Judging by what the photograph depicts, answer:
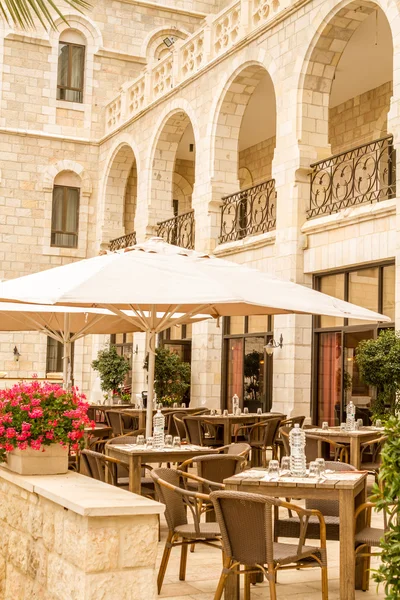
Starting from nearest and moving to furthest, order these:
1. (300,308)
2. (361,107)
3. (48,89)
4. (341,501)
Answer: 1. (341,501)
2. (300,308)
3. (361,107)
4. (48,89)

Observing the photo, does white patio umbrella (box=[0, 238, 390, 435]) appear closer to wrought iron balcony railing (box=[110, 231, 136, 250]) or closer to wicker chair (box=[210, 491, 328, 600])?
wicker chair (box=[210, 491, 328, 600])

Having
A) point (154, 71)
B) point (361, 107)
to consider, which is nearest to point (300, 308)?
point (361, 107)

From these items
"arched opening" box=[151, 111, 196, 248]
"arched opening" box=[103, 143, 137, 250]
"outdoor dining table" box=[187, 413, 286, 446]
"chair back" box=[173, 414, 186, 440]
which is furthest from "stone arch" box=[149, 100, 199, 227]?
"outdoor dining table" box=[187, 413, 286, 446]

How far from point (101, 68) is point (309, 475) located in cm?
1930

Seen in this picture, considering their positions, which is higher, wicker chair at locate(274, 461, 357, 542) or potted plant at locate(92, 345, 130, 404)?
potted plant at locate(92, 345, 130, 404)

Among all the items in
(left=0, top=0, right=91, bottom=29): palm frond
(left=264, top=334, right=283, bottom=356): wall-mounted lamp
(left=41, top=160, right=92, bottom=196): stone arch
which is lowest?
(left=264, top=334, right=283, bottom=356): wall-mounted lamp

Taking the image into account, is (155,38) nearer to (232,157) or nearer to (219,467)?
(232,157)

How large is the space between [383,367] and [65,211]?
47.2 ft

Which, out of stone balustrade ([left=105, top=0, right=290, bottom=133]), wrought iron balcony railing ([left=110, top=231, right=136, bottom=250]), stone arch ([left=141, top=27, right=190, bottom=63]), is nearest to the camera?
stone balustrade ([left=105, top=0, right=290, bottom=133])

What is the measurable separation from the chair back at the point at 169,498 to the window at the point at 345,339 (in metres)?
6.62

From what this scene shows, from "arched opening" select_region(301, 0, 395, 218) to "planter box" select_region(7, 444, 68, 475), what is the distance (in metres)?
7.31

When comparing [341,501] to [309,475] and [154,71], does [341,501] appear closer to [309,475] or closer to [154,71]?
[309,475]

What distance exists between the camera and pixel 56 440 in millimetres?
5238

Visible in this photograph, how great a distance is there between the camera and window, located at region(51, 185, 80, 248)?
880 inches
